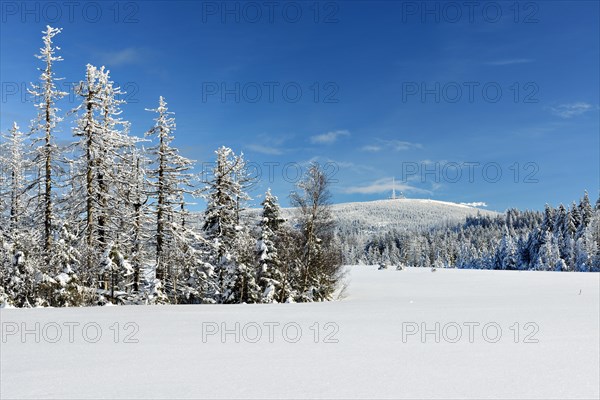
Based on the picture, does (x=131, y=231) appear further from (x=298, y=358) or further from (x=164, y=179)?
(x=298, y=358)

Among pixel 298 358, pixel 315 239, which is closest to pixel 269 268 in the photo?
pixel 315 239

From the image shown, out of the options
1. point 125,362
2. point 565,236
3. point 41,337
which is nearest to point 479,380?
point 125,362

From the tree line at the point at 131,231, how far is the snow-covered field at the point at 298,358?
33.8 ft

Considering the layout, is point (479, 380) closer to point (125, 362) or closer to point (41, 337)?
point (125, 362)

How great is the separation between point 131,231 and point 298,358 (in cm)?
1863

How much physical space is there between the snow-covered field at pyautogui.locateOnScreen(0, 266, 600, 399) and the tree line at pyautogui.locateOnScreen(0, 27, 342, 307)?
33.8 ft

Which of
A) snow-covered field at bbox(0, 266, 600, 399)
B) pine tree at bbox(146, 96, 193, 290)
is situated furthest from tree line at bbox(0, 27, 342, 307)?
snow-covered field at bbox(0, 266, 600, 399)

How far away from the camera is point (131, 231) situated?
22062mm

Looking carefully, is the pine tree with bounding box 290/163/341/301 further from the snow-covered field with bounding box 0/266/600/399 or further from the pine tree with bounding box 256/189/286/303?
the snow-covered field with bounding box 0/266/600/399

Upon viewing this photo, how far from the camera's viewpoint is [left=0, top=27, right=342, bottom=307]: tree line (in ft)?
61.9

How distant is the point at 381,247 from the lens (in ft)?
570

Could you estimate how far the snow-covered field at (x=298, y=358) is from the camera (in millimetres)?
4496

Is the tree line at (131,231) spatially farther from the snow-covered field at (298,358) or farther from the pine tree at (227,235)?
the snow-covered field at (298,358)

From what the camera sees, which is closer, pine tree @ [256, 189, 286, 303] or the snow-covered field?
the snow-covered field
